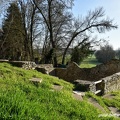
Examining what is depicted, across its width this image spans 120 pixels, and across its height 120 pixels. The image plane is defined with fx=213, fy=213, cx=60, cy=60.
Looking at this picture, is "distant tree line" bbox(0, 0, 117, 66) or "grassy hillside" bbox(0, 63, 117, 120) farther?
"distant tree line" bbox(0, 0, 117, 66)

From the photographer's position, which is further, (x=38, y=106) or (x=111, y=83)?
(x=111, y=83)

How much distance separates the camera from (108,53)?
39281mm

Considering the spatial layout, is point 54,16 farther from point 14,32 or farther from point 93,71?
point 93,71

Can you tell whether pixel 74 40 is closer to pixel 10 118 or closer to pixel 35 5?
pixel 35 5

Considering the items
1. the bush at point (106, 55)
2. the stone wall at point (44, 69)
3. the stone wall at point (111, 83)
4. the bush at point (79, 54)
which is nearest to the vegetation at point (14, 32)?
the bush at point (79, 54)

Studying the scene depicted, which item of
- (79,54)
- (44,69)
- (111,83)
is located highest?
(79,54)

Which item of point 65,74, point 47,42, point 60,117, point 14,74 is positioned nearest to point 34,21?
point 47,42

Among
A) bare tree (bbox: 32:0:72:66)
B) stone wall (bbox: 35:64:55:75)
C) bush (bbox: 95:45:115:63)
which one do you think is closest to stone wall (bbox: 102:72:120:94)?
stone wall (bbox: 35:64:55:75)

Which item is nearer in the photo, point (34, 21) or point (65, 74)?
point (65, 74)

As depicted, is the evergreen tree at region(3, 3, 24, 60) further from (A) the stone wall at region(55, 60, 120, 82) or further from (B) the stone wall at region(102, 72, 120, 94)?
(B) the stone wall at region(102, 72, 120, 94)

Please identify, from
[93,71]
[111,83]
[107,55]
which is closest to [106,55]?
[107,55]

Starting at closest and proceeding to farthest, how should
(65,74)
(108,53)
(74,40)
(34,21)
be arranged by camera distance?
(65,74) < (34,21) < (74,40) < (108,53)

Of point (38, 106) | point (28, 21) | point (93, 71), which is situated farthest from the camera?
point (28, 21)

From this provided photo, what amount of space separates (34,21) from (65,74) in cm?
953
